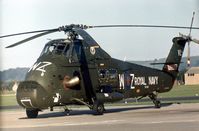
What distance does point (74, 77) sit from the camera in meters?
22.1

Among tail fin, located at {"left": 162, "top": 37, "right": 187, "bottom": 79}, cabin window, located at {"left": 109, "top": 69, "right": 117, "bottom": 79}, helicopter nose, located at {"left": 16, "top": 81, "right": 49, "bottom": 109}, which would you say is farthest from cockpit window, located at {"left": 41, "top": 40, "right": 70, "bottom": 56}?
Result: tail fin, located at {"left": 162, "top": 37, "right": 187, "bottom": 79}

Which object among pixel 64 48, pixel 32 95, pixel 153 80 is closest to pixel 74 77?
pixel 64 48

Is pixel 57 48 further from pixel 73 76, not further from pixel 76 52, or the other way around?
pixel 73 76

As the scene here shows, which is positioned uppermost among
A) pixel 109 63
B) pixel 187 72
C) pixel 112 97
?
pixel 109 63

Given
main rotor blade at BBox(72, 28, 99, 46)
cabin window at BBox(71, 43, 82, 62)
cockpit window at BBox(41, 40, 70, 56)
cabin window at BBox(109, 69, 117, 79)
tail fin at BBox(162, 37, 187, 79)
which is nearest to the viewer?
main rotor blade at BBox(72, 28, 99, 46)

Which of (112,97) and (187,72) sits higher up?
(112,97)

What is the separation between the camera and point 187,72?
399 feet

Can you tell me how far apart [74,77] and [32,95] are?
2.54m

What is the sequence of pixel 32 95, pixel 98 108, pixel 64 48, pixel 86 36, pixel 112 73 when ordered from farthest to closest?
A: pixel 112 73 → pixel 98 108 → pixel 64 48 → pixel 86 36 → pixel 32 95

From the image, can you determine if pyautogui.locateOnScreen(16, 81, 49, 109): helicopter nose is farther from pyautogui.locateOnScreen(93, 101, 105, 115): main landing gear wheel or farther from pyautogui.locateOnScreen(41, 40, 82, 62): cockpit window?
pyautogui.locateOnScreen(93, 101, 105, 115): main landing gear wheel

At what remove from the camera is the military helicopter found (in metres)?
20.9

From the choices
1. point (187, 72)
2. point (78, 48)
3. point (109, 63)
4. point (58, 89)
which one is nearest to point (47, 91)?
point (58, 89)

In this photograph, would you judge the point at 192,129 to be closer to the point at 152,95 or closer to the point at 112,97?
the point at 112,97

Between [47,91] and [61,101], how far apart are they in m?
1.07
